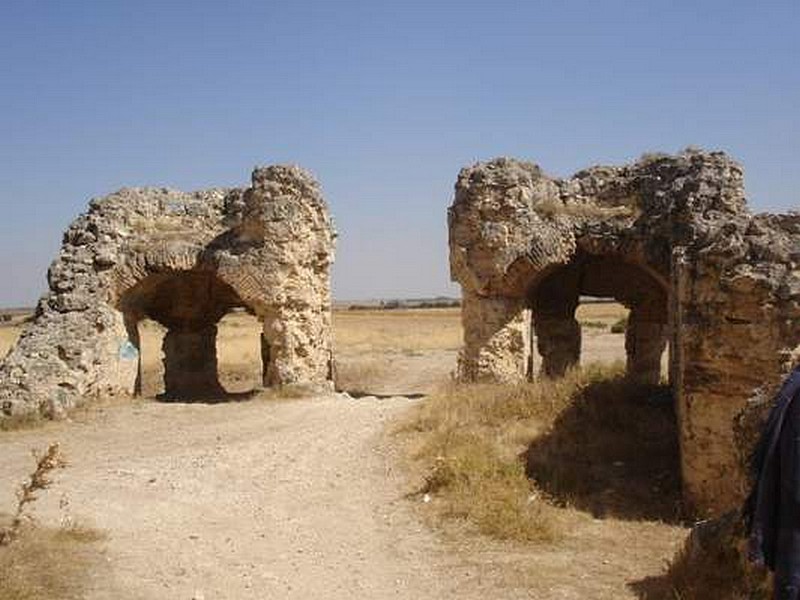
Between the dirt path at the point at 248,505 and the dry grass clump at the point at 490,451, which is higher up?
the dry grass clump at the point at 490,451

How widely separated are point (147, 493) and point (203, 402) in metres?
6.50

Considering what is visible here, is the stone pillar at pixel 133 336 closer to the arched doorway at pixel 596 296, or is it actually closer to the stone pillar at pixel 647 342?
the arched doorway at pixel 596 296

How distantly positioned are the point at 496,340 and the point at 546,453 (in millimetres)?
5267

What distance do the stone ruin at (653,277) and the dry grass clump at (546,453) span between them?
698 millimetres

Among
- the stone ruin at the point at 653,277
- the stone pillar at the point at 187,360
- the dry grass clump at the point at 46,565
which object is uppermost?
the stone ruin at the point at 653,277

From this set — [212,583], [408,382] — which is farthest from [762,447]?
[408,382]

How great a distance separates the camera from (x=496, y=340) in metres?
14.7

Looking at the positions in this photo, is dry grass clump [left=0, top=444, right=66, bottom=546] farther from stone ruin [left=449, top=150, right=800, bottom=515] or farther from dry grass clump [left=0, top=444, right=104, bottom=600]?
stone ruin [left=449, top=150, right=800, bottom=515]

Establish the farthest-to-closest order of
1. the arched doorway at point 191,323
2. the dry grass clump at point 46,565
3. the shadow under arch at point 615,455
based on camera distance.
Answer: the arched doorway at point 191,323
the shadow under arch at point 615,455
the dry grass clump at point 46,565

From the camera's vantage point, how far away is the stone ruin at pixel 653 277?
25.5 ft

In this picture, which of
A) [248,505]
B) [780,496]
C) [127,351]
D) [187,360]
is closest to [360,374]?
[187,360]

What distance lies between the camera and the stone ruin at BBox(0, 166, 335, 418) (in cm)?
1459

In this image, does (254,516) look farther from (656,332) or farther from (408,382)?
(408,382)

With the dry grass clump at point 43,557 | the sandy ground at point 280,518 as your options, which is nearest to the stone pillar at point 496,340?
the sandy ground at point 280,518
